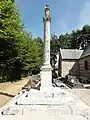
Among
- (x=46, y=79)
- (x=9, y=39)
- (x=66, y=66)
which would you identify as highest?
(x=9, y=39)

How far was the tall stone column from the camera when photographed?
11.8m

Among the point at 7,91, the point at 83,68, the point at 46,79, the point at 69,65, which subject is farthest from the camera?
the point at 69,65

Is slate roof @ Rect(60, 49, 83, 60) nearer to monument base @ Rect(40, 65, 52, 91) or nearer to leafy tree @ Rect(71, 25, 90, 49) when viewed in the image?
monument base @ Rect(40, 65, 52, 91)

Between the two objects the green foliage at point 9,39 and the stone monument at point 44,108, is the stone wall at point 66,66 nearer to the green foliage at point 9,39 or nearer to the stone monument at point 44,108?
the green foliage at point 9,39

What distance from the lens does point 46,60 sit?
40.1ft

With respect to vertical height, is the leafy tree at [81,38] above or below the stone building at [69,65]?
above

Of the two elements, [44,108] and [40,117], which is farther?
[44,108]

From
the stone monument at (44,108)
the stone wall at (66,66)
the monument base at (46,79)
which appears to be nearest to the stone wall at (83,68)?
the stone wall at (66,66)

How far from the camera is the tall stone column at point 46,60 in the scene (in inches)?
465

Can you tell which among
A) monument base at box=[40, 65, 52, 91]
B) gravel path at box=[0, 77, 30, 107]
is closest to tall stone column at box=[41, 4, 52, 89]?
monument base at box=[40, 65, 52, 91]

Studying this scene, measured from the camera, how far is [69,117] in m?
7.70

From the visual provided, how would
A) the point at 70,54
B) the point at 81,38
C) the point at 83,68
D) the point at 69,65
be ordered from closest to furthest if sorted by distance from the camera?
1. the point at 83,68
2. the point at 69,65
3. the point at 70,54
4. the point at 81,38

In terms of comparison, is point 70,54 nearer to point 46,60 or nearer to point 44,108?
point 46,60

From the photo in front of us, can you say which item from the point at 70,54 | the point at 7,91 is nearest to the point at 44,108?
the point at 7,91
